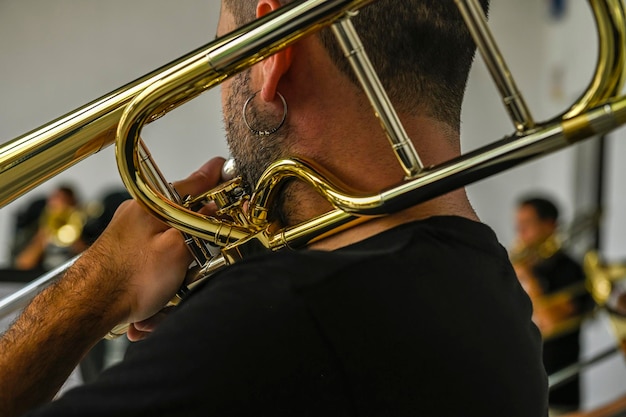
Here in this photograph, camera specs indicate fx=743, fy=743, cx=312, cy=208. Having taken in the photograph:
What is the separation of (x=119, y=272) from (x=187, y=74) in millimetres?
242

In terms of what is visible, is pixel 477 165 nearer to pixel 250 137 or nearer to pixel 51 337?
pixel 250 137

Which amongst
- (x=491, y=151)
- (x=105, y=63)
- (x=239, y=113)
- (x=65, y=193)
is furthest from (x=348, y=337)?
(x=105, y=63)

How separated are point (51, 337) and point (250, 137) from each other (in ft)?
0.98

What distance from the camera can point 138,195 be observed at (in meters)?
0.77

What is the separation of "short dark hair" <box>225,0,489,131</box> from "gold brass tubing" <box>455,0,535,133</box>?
8 centimetres

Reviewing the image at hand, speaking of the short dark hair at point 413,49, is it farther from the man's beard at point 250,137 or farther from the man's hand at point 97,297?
the man's hand at point 97,297

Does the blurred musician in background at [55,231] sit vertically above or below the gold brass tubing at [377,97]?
above

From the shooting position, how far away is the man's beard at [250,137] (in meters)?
0.77

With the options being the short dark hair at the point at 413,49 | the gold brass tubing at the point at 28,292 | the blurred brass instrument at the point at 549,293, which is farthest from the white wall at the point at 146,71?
the short dark hair at the point at 413,49

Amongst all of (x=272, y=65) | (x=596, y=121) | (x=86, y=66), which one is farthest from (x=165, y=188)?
(x=86, y=66)

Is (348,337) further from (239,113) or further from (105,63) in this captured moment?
(105,63)

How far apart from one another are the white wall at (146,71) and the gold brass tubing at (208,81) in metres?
4.13

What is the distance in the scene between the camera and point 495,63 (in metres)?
0.66

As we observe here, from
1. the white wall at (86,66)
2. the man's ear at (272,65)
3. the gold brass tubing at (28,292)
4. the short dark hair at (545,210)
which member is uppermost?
the white wall at (86,66)
